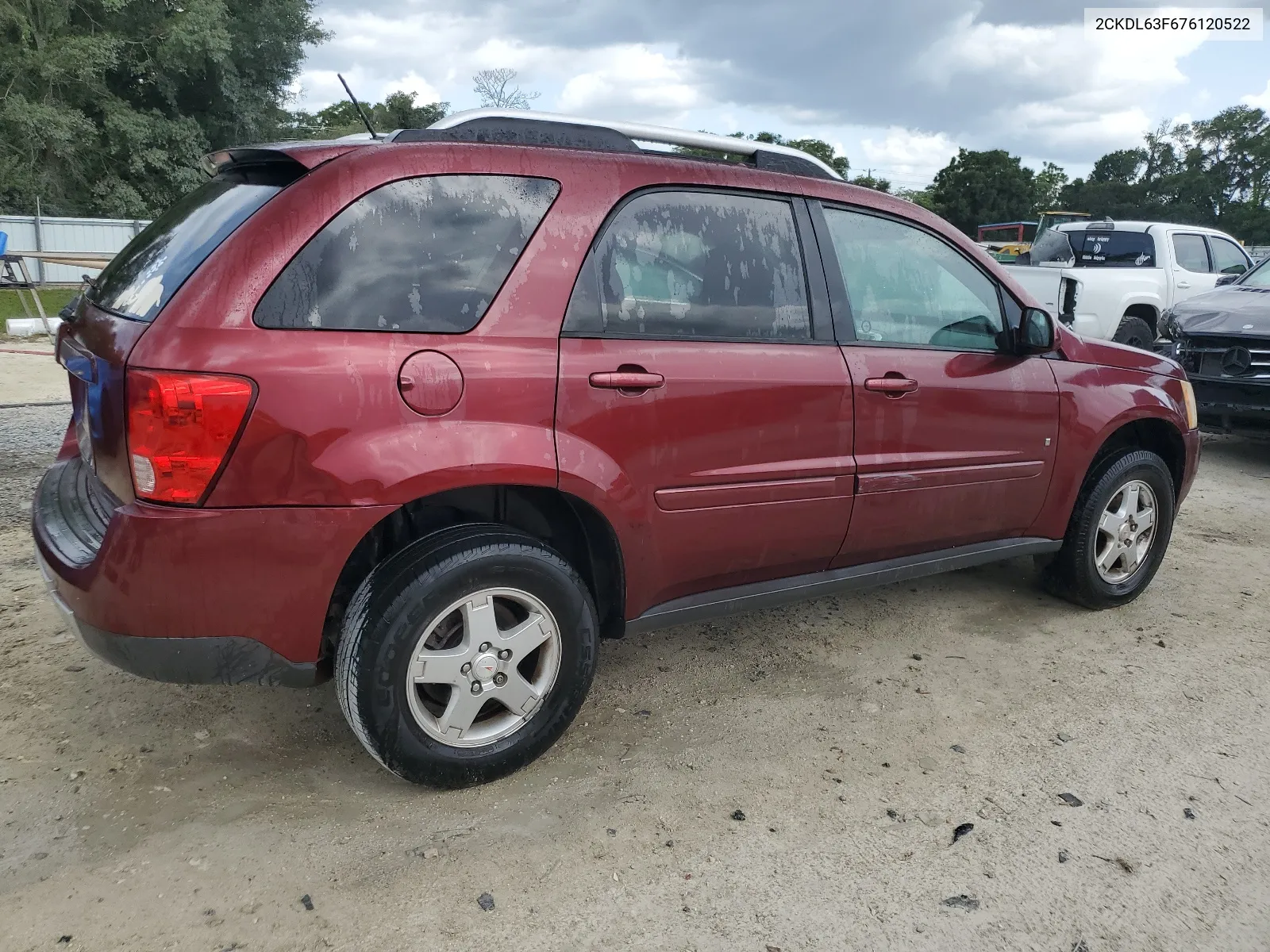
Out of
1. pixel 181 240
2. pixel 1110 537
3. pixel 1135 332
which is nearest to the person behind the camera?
pixel 181 240

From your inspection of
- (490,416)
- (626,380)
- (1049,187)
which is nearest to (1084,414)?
(626,380)

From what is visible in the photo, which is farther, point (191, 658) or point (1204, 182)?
point (1204, 182)

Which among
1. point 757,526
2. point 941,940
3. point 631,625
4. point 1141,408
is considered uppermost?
point 1141,408

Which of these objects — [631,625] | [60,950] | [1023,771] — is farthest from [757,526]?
[60,950]

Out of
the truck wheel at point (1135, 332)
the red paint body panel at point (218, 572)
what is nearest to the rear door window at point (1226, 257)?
the truck wheel at point (1135, 332)

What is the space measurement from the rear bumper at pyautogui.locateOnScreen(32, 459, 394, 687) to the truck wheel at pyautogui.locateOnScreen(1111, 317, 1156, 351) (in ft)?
33.4

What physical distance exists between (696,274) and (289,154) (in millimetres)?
1198

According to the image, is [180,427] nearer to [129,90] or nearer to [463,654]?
[463,654]

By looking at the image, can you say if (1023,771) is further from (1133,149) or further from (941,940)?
(1133,149)

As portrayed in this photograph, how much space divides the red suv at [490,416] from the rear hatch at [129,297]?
0.01 metres

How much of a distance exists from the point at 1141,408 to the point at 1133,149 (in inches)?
2895

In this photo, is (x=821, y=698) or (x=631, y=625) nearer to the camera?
(x=631, y=625)

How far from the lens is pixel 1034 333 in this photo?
3570 millimetres

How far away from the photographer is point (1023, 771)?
2824mm
